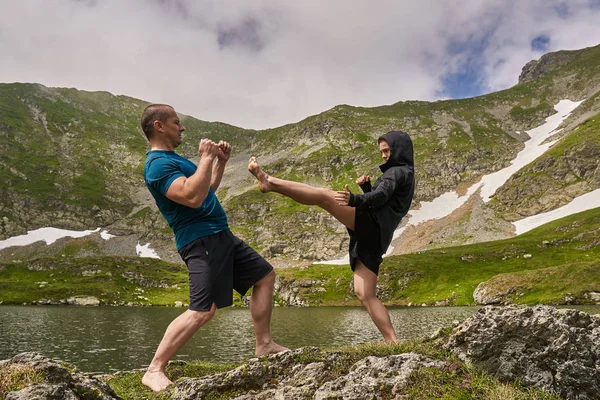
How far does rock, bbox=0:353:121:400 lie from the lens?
13.0ft

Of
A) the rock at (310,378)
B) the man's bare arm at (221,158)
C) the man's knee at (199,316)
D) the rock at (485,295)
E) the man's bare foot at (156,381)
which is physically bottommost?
the rock at (485,295)

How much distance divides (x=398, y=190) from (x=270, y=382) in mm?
4133

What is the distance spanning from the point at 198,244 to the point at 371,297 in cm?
343

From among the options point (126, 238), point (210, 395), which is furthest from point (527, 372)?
point (126, 238)

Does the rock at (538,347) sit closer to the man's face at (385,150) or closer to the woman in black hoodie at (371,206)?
the woman in black hoodie at (371,206)

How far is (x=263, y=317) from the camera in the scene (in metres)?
7.06

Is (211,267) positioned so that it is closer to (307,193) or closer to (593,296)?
(307,193)

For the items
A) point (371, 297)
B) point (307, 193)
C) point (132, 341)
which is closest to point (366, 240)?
point (371, 297)

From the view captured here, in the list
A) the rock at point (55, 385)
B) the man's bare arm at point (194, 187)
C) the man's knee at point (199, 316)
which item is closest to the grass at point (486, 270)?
the man's knee at point (199, 316)

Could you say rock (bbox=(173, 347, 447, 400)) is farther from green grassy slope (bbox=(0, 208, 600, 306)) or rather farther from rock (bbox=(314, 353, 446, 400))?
green grassy slope (bbox=(0, 208, 600, 306))

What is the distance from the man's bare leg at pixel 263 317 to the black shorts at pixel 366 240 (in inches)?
72.4

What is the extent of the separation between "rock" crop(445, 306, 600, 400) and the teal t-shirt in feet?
14.1

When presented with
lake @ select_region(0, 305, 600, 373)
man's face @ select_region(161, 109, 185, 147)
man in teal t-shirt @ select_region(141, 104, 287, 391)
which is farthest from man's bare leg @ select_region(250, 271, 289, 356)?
lake @ select_region(0, 305, 600, 373)

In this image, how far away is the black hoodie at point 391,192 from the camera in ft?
21.4
